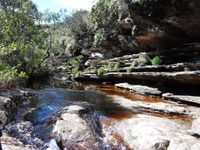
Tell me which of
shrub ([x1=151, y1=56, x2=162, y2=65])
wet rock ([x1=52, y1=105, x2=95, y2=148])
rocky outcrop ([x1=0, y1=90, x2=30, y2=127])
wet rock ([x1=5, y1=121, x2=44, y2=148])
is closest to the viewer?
wet rock ([x1=52, y1=105, x2=95, y2=148])

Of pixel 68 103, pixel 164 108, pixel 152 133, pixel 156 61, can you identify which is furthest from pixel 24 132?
pixel 156 61

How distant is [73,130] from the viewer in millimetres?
9734

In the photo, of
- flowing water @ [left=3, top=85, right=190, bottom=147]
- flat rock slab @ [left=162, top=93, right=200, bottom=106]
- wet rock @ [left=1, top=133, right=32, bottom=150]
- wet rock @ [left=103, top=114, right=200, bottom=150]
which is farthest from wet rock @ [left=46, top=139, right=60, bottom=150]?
flat rock slab @ [left=162, top=93, right=200, bottom=106]

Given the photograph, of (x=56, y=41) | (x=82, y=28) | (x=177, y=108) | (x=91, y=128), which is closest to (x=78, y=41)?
(x=82, y=28)

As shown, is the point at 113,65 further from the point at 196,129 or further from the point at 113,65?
the point at 196,129

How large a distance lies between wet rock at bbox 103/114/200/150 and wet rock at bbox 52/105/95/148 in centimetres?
90

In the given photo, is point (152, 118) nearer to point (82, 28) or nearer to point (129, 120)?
point (129, 120)

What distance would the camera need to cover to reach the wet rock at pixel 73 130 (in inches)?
364

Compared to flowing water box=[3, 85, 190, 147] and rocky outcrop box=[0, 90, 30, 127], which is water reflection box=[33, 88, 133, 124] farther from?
rocky outcrop box=[0, 90, 30, 127]

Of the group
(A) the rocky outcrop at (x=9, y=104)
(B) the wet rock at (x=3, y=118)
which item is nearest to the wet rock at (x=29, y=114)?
(A) the rocky outcrop at (x=9, y=104)

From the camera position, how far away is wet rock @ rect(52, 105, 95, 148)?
9.24 meters

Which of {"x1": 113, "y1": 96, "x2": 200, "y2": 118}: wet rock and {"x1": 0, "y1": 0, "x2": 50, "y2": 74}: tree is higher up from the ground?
{"x1": 0, "y1": 0, "x2": 50, "y2": 74}: tree

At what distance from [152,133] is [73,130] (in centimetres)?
266

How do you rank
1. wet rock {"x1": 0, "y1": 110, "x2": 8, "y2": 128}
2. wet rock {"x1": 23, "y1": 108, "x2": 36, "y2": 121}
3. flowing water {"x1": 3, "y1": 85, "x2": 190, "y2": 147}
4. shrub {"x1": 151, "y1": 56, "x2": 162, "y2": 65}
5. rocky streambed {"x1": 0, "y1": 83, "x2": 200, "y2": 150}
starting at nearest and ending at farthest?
rocky streambed {"x1": 0, "y1": 83, "x2": 200, "y2": 150} < wet rock {"x1": 0, "y1": 110, "x2": 8, "y2": 128} < flowing water {"x1": 3, "y1": 85, "x2": 190, "y2": 147} < wet rock {"x1": 23, "y1": 108, "x2": 36, "y2": 121} < shrub {"x1": 151, "y1": 56, "x2": 162, "y2": 65}
